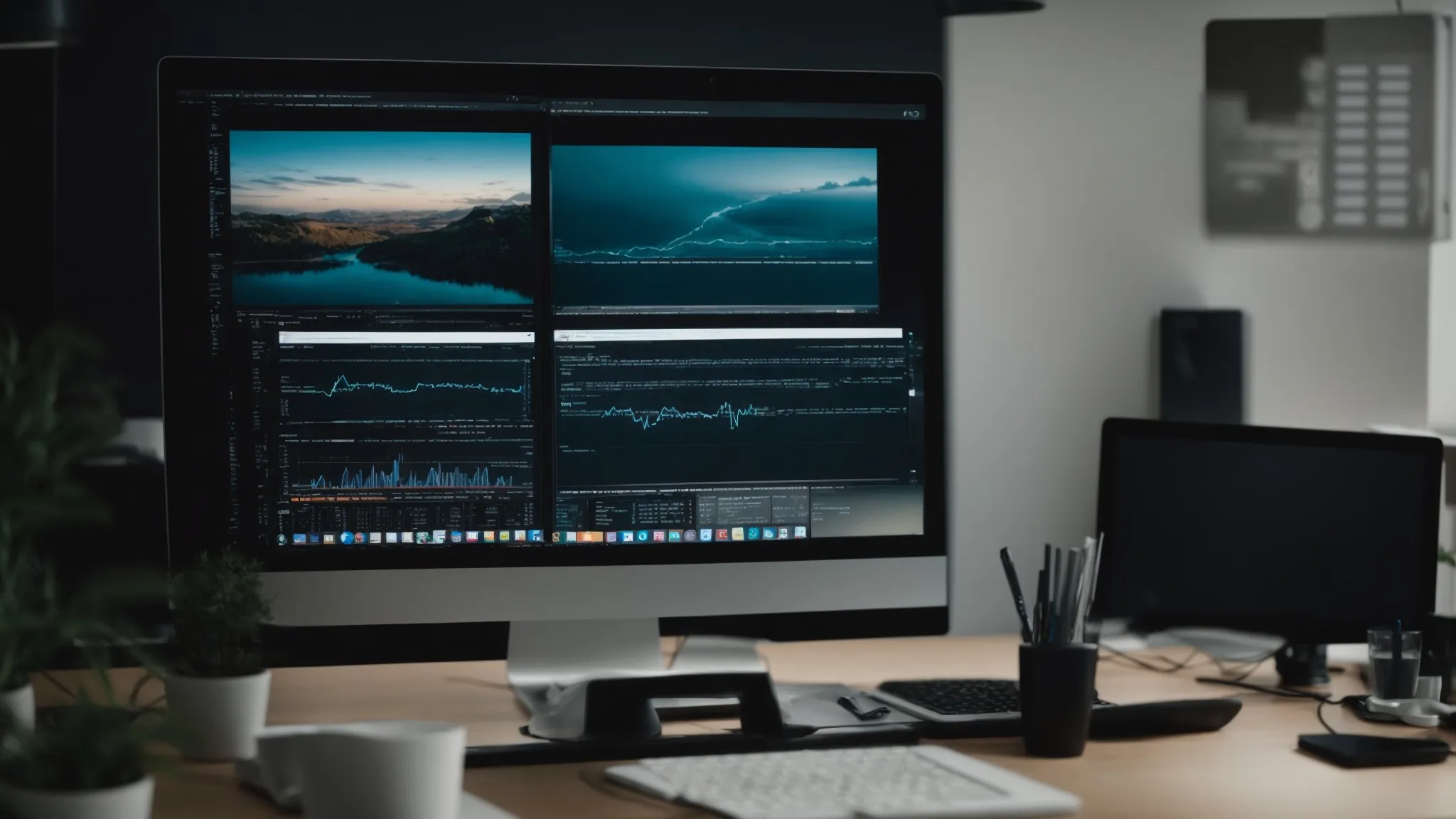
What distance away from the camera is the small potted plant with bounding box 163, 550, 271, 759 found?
1253 mm

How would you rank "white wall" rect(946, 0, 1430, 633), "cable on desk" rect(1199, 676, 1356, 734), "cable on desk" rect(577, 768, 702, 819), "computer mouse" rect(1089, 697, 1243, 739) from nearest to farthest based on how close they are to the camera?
"cable on desk" rect(577, 768, 702, 819)
"computer mouse" rect(1089, 697, 1243, 739)
"cable on desk" rect(1199, 676, 1356, 734)
"white wall" rect(946, 0, 1430, 633)

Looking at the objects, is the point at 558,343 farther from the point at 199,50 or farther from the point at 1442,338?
the point at 1442,338

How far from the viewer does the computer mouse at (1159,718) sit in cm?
136

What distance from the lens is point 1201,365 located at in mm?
1943

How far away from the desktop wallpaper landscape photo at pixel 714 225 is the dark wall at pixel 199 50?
1.54ft

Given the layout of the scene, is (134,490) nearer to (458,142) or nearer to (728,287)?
(458,142)

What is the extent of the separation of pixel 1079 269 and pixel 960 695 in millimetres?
732

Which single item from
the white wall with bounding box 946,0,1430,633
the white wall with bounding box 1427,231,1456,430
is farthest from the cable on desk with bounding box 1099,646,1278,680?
the white wall with bounding box 1427,231,1456,430

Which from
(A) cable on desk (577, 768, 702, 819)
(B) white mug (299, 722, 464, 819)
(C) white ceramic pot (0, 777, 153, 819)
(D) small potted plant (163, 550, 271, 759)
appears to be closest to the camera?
(C) white ceramic pot (0, 777, 153, 819)

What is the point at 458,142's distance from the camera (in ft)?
4.51

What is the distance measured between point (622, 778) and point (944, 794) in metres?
0.25

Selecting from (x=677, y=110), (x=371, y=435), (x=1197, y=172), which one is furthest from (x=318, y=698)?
(x=1197, y=172)

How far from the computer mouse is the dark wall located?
36.2 inches

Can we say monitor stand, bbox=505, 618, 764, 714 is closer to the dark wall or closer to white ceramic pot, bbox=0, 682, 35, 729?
white ceramic pot, bbox=0, 682, 35, 729
